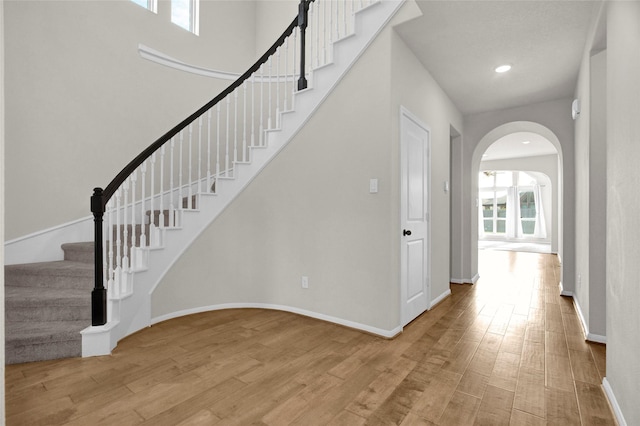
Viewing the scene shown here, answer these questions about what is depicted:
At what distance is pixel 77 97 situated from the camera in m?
3.48

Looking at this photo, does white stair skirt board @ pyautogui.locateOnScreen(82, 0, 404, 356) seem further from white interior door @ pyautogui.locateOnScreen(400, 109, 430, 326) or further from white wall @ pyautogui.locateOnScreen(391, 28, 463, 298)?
white interior door @ pyautogui.locateOnScreen(400, 109, 430, 326)

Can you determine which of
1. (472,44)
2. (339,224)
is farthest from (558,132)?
(339,224)

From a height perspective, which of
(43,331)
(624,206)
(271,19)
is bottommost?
(43,331)

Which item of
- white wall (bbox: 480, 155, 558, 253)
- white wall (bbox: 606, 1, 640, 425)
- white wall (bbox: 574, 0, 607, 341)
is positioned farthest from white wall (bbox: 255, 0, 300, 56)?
white wall (bbox: 480, 155, 558, 253)

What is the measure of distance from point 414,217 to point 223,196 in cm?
197

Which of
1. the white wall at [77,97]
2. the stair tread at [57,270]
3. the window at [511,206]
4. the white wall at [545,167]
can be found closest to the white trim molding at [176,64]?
the white wall at [77,97]

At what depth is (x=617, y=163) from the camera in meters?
1.76

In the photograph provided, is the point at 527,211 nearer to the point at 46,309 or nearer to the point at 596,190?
the point at 596,190

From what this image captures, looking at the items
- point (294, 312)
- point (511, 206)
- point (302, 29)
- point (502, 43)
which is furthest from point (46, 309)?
point (511, 206)

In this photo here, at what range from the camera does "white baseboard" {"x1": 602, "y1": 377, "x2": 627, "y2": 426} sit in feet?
5.22

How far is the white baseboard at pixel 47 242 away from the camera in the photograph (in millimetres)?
3146

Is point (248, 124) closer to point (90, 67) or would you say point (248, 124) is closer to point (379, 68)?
point (90, 67)

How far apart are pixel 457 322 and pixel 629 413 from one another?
1.61 meters

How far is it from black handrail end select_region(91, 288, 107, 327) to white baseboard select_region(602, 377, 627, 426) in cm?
320
